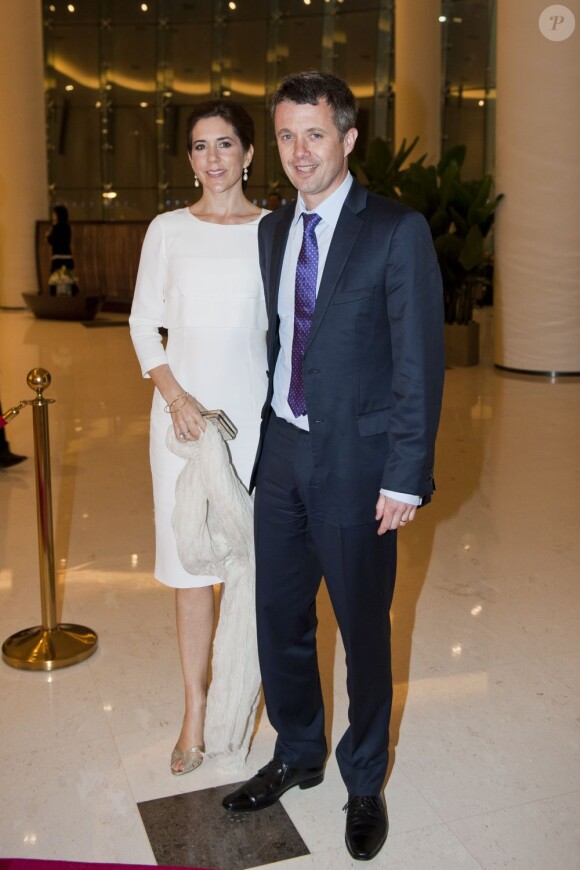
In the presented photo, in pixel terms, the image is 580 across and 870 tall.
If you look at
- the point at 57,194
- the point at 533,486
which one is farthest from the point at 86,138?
the point at 533,486

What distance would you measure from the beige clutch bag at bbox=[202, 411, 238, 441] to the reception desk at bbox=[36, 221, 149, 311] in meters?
13.9

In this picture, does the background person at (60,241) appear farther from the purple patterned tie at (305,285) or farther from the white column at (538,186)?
the purple patterned tie at (305,285)

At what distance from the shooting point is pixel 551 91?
9367 millimetres

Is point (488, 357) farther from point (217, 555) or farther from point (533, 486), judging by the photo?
point (217, 555)

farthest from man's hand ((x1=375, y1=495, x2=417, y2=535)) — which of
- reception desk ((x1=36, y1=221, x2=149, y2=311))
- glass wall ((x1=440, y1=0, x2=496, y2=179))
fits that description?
glass wall ((x1=440, y1=0, x2=496, y2=179))

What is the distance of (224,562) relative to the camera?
275 centimetres

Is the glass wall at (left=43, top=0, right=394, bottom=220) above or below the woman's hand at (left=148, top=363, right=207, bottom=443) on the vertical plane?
above

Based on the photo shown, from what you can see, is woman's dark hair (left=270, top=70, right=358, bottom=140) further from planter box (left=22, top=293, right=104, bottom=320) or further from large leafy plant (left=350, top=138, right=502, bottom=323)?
planter box (left=22, top=293, right=104, bottom=320)

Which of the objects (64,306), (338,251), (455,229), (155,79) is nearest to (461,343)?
(455,229)

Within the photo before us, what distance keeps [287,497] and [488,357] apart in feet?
30.7

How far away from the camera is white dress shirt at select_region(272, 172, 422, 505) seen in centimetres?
231

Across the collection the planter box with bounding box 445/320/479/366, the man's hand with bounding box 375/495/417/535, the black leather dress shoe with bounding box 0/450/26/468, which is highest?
the man's hand with bounding box 375/495/417/535

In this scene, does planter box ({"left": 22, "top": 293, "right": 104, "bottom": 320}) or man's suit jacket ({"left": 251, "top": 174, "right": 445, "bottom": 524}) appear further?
planter box ({"left": 22, "top": 293, "right": 104, "bottom": 320})

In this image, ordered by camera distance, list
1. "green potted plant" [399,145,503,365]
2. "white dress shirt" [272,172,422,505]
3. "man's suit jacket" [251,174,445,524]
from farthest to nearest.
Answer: "green potted plant" [399,145,503,365] < "white dress shirt" [272,172,422,505] < "man's suit jacket" [251,174,445,524]
